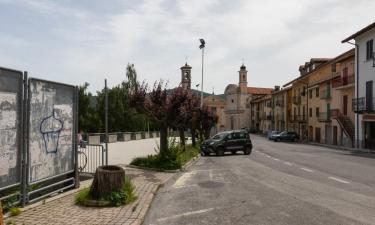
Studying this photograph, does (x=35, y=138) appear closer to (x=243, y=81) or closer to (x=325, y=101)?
(x=325, y=101)

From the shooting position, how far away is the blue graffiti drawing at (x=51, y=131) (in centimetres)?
972

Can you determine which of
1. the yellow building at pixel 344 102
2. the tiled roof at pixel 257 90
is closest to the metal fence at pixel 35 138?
the yellow building at pixel 344 102

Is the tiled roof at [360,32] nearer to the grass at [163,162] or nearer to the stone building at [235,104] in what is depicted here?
the grass at [163,162]

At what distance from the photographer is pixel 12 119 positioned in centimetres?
834

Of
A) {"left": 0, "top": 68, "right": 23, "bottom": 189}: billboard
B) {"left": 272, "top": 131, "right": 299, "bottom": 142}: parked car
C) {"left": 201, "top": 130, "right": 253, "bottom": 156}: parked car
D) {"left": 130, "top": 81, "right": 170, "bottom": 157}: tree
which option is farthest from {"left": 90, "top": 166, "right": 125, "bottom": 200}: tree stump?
{"left": 272, "top": 131, "right": 299, "bottom": 142}: parked car

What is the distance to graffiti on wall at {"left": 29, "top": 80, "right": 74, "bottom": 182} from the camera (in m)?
9.21

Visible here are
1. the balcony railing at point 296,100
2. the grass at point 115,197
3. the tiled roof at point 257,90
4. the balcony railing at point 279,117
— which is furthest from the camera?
the tiled roof at point 257,90

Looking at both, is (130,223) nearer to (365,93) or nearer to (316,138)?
(365,93)

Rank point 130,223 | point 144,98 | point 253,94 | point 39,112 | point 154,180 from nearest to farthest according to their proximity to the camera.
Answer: point 130,223
point 39,112
point 154,180
point 144,98
point 253,94

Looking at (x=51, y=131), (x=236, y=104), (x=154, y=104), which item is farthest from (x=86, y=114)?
(x=236, y=104)

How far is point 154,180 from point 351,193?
5799 millimetres

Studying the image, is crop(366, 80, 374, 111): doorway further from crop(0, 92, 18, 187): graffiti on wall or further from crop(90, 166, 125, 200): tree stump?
crop(0, 92, 18, 187): graffiti on wall

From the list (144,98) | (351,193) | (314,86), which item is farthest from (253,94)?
(351,193)

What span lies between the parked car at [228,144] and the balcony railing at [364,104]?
16.2 metres
